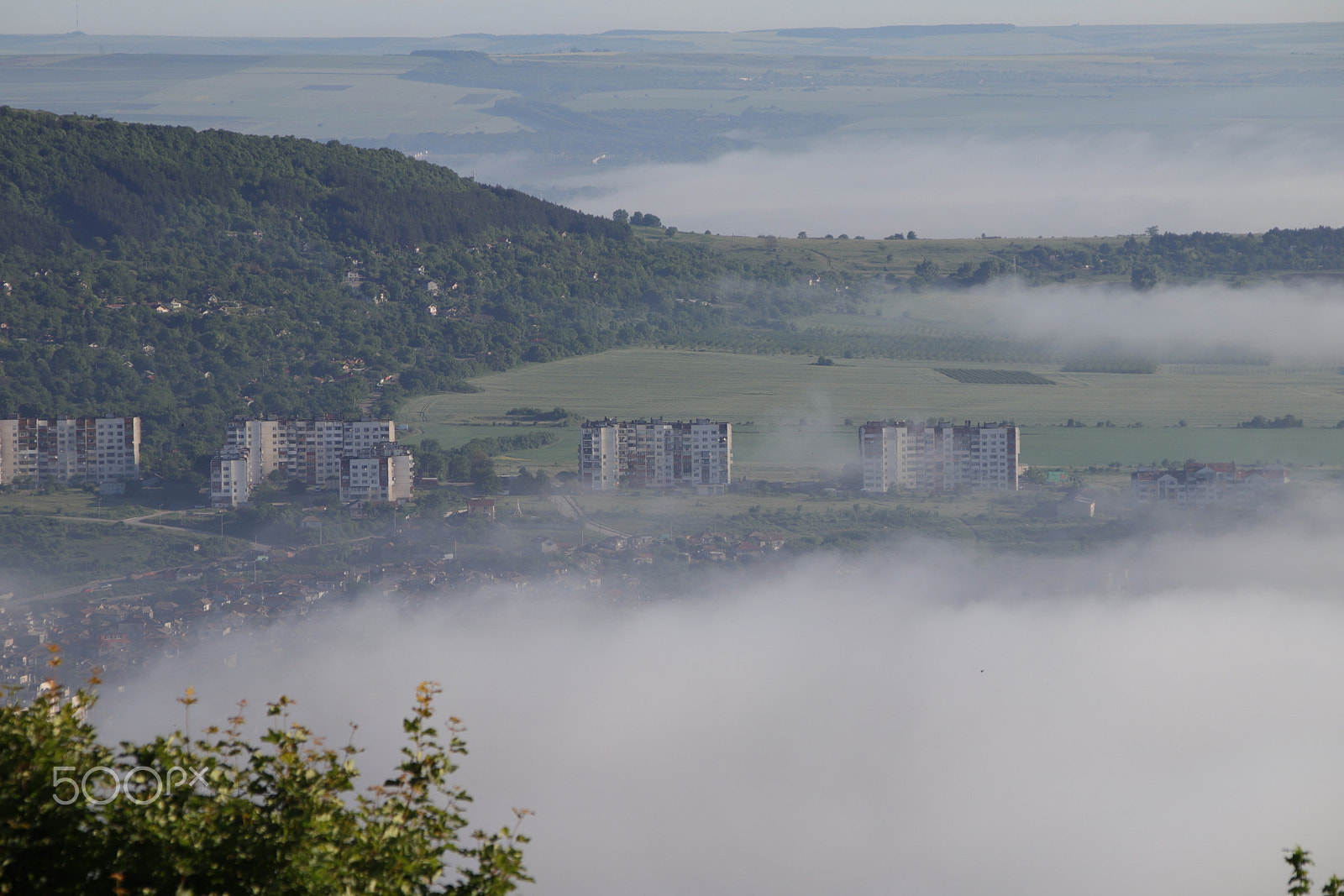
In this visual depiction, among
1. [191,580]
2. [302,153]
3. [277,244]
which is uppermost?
[302,153]

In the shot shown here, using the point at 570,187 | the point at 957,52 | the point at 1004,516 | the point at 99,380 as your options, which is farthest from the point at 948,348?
the point at 957,52

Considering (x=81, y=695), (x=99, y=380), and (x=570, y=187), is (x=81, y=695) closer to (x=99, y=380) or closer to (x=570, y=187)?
(x=99, y=380)

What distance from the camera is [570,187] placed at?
7719 centimetres

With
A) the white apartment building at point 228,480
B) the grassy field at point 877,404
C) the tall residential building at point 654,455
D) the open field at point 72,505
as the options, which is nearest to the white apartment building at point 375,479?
the white apartment building at point 228,480

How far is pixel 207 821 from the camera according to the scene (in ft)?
17.6

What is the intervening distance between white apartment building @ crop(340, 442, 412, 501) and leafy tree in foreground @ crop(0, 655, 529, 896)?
2494 cm

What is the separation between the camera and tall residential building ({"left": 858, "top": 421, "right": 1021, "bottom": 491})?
106ft

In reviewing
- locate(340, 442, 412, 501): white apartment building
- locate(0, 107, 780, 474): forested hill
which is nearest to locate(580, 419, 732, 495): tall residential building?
locate(340, 442, 412, 501): white apartment building

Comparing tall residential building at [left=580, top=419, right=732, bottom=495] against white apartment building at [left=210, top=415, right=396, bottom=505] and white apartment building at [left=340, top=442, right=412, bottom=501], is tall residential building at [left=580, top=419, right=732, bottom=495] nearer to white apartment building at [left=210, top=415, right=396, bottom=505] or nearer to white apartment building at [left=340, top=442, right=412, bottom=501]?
white apartment building at [left=340, top=442, right=412, bottom=501]

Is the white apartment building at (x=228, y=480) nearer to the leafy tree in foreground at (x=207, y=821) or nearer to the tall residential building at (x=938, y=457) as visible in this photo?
the tall residential building at (x=938, y=457)

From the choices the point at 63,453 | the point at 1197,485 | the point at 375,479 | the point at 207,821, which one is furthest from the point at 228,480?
the point at 207,821

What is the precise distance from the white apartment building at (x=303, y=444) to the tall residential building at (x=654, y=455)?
4.44 m

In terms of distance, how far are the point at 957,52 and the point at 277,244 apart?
3050 inches

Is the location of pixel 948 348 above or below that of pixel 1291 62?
below
